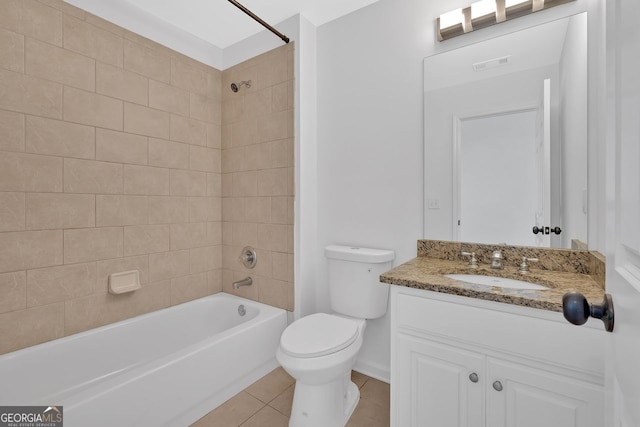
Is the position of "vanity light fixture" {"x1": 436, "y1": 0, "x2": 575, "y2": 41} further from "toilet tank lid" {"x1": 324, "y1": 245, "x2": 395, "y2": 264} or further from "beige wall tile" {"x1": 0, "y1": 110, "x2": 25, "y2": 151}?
"beige wall tile" {"x1": 0, "y1": 110, "x2": 25, "y2": 151}

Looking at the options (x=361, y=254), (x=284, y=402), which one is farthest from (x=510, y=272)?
(x=284, y=402)

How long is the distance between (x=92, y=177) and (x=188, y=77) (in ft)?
3.45

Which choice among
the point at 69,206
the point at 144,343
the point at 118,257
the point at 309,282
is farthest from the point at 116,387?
the point at 309,282

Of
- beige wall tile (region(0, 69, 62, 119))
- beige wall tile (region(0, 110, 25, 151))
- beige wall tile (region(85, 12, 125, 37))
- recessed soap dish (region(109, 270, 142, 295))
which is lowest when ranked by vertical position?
recessed soap dish (region(109, 270, 142, 295))

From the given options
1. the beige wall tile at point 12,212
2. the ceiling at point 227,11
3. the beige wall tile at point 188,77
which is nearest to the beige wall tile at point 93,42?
the ceiling at point 227,11

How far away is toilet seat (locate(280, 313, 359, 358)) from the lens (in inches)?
58.0

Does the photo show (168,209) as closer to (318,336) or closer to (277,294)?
(277,294)

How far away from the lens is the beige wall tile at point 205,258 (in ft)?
8.05

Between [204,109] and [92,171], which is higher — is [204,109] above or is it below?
above

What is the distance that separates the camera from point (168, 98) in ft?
7.40

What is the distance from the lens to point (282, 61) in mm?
2258

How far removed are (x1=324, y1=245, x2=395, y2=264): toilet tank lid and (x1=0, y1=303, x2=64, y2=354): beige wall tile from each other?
1.61 meters

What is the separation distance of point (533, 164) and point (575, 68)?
0.45 metres

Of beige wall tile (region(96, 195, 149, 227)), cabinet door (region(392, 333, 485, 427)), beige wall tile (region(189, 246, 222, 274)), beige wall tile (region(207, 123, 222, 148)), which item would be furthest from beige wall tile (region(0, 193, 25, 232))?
cabinet door (region(392, 333, 485, 427))
